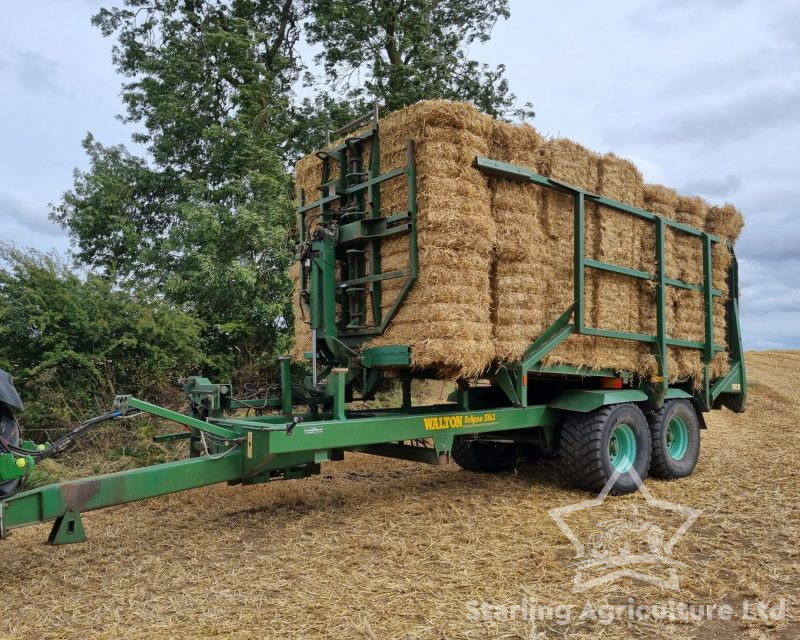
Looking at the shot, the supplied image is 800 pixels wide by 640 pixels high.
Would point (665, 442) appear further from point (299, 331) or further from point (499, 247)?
point (299, 331)

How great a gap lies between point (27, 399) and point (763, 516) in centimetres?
825

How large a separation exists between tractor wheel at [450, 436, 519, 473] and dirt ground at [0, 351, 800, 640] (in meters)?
0.67

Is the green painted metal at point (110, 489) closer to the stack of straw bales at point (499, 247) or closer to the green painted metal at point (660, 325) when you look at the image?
the stack of straw bales at point (499, 247)

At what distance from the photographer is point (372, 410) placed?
22.4 ft

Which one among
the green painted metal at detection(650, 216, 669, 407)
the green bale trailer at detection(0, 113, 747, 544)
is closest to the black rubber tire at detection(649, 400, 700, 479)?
the green bale trailer at detection(0, 113, 747, 544)

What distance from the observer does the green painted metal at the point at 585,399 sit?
6.88 m

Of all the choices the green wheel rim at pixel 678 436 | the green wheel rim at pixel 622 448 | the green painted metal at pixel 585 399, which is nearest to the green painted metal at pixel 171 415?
the green painted metal at pixel 585 399

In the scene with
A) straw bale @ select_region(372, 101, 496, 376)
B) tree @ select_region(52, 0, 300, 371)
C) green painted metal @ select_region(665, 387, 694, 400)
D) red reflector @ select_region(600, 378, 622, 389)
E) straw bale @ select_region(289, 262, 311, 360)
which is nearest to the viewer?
straw bale @ select_region(372, 101, 496, 376)

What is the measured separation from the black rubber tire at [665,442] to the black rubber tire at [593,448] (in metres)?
0.59

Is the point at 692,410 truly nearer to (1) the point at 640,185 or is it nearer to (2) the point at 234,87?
(1) the point at 640,185

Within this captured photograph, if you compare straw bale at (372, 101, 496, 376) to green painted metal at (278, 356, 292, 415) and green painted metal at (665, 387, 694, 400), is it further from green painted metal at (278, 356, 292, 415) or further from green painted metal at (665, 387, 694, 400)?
green painted metal at (665, 387, 694, 400)

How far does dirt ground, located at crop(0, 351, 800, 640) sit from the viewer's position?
3697mm

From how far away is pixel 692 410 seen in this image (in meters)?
8.40

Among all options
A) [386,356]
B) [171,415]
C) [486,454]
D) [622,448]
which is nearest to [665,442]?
[622,448]
